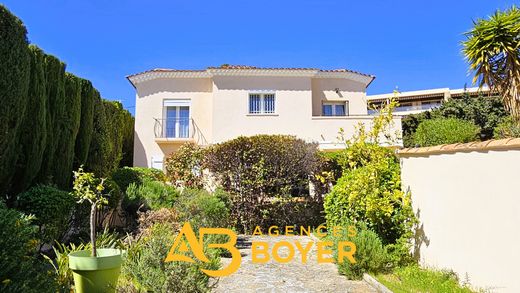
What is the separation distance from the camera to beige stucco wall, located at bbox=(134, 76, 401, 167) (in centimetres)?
1992

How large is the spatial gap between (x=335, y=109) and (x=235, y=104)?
257 inches

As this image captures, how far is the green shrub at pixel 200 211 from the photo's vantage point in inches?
343

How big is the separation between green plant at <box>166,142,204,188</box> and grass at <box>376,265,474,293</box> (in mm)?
8382

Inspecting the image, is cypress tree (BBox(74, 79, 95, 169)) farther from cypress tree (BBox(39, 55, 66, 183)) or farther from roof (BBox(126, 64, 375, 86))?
roof (BBox(126, 64, 375, 86))

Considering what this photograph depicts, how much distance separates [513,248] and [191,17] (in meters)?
10.1

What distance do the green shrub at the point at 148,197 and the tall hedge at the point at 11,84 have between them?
3.80 metres

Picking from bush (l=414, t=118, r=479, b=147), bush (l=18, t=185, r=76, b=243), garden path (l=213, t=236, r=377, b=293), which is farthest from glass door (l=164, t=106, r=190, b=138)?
bush (l=414, t=118, r=479, b=147)

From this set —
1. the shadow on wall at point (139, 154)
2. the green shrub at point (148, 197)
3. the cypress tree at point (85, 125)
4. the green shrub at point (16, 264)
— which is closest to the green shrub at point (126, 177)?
the green shrub at point (148, 197)

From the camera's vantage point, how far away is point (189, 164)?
1426 cm

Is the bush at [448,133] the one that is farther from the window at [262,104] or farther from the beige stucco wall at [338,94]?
the beige stucco wall at [338,94]

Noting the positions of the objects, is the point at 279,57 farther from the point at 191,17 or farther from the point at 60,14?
the point at 60,14

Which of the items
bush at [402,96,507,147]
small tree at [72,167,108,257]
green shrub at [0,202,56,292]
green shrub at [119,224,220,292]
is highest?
bush at [402,96,507,147]

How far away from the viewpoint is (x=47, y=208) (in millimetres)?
6363

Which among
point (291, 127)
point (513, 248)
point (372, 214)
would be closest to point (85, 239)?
point (372, 214)
